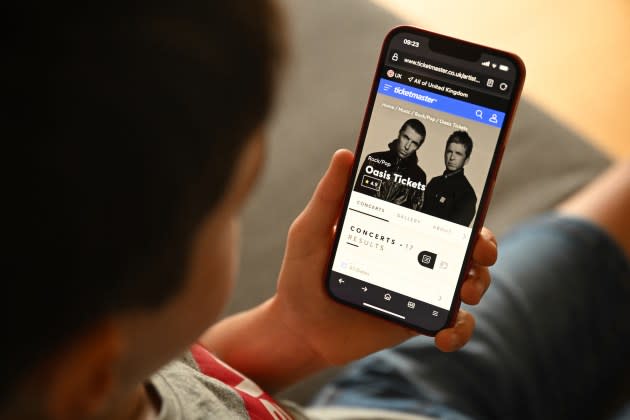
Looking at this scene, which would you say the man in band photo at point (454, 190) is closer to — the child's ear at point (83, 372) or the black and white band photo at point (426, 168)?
the black and white band photo at point (426, 168)

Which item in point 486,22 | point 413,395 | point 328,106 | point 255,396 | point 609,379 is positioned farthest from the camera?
point 486,22

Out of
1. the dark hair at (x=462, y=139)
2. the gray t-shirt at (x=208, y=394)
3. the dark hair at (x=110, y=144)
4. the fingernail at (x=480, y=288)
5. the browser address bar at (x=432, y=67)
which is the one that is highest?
the browser address bar at (x=432, y=67)

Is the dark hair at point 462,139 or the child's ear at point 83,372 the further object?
the dark hair at point 462,139

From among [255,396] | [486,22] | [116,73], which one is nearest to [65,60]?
[116,73]

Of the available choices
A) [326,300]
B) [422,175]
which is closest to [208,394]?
[326,300]

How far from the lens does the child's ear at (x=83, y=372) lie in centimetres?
36

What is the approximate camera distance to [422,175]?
68 cm

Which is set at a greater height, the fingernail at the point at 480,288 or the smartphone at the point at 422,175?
the smartphone at the point at 422,175

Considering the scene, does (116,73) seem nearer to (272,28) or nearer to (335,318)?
(272,28)

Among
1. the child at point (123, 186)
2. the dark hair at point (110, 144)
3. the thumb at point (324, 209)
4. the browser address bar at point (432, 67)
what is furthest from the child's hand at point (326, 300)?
the dark hair at point (110, 144)

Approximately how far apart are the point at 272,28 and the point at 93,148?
12 centimetres

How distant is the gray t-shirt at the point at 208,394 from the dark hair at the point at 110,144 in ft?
0.71

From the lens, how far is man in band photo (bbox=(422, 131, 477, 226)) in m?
0.67

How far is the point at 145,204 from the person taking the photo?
338mm
